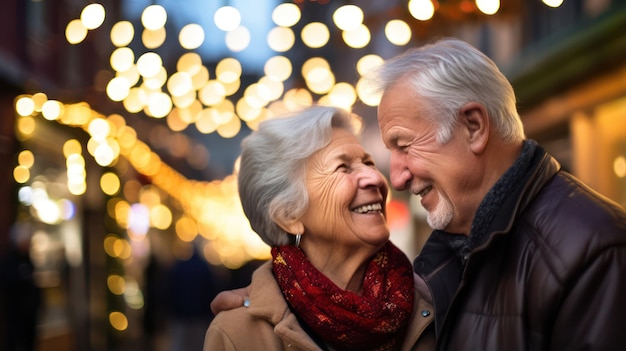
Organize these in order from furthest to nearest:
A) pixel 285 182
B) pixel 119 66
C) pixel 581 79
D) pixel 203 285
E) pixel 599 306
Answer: pixel 203 285
pixel 581 79
pixel 119 66
pixel 285 182
pixel 599 306

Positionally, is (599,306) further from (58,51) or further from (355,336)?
(58,51)

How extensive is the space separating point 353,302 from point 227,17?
551 cm

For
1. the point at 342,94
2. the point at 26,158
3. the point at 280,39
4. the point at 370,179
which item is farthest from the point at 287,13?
the point at 370,179

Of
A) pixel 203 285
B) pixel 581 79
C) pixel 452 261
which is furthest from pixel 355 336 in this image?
pixel 203 285

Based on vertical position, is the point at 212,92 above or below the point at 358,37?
below

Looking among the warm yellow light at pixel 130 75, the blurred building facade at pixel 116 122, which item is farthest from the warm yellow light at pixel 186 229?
the warm yellow light at pixel 130 75

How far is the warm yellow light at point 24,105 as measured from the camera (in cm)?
1422

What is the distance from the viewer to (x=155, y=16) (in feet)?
30.2

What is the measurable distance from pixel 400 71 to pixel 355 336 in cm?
101

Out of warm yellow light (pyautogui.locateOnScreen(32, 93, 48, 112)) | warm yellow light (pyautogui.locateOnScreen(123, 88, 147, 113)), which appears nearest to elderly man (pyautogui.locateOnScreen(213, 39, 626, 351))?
warm yellow light (pyautogui.locateOnScreen(123, 88, 147, 113))

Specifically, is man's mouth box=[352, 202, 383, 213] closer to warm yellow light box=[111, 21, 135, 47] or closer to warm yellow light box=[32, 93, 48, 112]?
warm yellow light box=[111, 21, 135, 47]

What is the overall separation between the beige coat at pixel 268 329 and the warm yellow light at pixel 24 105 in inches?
434

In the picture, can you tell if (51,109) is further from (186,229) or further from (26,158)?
(186,229)

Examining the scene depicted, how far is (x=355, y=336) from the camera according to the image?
380 centimetres
